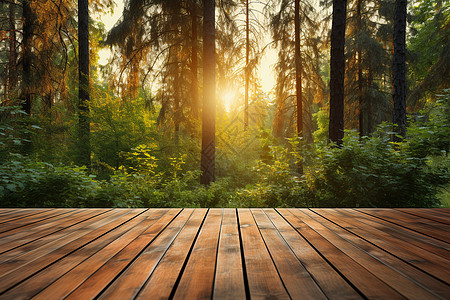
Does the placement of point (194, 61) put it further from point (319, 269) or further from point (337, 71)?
point (319, 269)

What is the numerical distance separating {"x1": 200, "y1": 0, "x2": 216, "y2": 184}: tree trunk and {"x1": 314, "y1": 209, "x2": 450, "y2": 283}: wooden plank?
558 centimetres

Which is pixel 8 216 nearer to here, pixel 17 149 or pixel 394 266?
pixel 394 266

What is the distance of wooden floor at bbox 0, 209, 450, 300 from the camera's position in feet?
4.20

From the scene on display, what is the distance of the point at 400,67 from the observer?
722cm

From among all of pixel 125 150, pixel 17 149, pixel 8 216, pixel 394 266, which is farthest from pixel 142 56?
pixel 394 266

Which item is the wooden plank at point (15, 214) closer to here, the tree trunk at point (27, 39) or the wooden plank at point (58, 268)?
the wooden plank at point (58, 268)

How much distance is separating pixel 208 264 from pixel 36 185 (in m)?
4.35

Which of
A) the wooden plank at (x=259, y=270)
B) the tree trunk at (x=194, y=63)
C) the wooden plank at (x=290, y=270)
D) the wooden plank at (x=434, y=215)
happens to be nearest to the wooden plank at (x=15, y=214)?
the wooden plank at (x=259, y=270)

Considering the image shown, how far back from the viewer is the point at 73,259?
1.68 metres

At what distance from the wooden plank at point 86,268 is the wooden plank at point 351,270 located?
144 cm

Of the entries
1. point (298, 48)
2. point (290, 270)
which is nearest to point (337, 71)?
point (298, 48)

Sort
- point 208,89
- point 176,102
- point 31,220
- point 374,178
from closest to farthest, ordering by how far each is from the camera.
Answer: point 31,220 < point 374,178 < point 208,89 < point 176,102

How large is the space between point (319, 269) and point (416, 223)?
5.84ft

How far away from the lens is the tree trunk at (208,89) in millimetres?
7918
